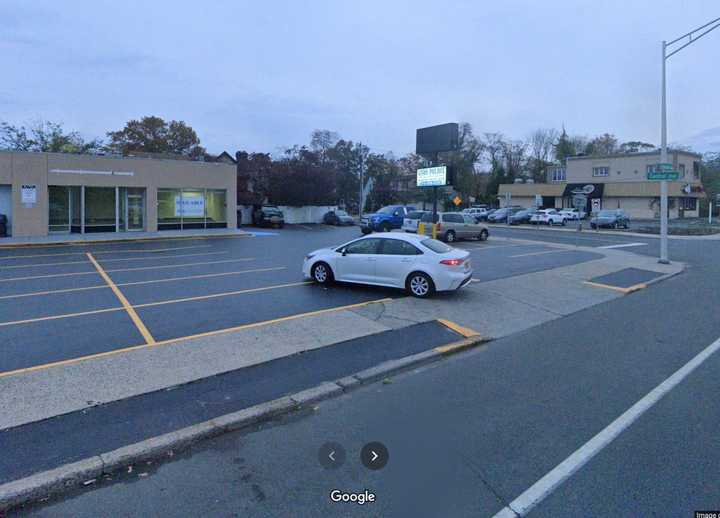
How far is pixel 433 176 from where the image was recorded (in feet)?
53.0

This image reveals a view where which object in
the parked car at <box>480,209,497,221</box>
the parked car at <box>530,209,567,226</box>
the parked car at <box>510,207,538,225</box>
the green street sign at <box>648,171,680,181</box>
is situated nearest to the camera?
the green street sign at <box>648,171,680,181</box>

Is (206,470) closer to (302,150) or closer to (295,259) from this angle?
(295,259)

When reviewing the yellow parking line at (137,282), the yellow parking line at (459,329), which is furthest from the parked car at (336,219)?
the yellow parking line at (459,329)

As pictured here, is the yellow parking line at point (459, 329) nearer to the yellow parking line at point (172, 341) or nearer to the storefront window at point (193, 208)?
the yellow parking line at point (172, 341)

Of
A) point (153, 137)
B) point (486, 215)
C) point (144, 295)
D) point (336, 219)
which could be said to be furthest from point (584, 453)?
point (153, 137)

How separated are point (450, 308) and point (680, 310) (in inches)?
194

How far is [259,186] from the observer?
155 ft

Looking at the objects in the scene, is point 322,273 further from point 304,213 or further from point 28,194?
point 304,213

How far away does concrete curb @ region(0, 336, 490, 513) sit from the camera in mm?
3697

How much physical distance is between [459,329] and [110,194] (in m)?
25.1

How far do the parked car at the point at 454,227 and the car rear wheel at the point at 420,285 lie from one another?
1510cm

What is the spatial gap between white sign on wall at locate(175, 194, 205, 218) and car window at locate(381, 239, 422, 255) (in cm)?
2179

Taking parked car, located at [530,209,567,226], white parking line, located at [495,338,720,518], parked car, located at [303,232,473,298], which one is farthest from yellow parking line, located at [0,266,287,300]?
parked car, located at [530,209,567,226]

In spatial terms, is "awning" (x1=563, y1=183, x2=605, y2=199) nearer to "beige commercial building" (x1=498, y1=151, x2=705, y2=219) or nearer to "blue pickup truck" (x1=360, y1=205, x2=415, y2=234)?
"beige commercial building" (x1=498, y1=151, x2=705, y2=219)
